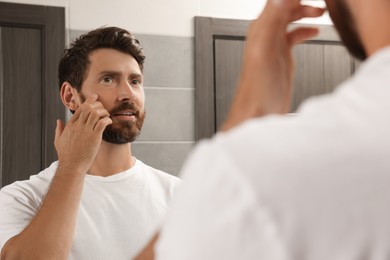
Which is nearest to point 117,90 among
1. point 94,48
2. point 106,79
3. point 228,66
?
point 106,79

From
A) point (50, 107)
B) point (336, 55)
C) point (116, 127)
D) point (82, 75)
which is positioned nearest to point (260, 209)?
point (116, 127)

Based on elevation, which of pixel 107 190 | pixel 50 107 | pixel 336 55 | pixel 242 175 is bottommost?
pixel 107 190

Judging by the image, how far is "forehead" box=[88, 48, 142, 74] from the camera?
60.7 inches

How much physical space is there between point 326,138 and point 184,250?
0.09m

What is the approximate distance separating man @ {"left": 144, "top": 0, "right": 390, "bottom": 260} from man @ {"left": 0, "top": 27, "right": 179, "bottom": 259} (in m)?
0.99

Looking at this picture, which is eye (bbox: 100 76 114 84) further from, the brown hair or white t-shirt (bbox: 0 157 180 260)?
white t-shirt (bbox: 0 157 180 260)

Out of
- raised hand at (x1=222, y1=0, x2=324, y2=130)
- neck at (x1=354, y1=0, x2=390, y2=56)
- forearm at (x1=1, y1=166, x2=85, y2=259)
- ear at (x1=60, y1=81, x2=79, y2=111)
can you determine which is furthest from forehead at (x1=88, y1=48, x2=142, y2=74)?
neck at (x1=354, y1=0, x2=390, y2=56)

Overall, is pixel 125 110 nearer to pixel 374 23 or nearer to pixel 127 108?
pixel 127 108

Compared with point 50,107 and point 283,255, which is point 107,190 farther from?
point 283,255

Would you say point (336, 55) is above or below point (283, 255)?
above

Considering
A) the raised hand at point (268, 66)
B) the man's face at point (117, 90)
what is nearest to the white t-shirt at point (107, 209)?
the man's face at point (117, 90)

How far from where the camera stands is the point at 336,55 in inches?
95.3

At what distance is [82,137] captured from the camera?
52.5 inches

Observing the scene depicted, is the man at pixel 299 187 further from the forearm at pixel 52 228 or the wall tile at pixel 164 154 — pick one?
the wall tile at pixel 164 154
